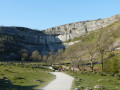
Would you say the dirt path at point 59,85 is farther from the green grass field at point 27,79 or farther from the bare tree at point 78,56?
the bare tree at point 78,56

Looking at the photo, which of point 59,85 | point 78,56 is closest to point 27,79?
point 59,85

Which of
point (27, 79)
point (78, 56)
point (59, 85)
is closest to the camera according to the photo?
point (59, 85)

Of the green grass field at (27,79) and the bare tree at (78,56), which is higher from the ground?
the bare tree at (78,56)

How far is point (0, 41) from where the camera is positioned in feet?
581

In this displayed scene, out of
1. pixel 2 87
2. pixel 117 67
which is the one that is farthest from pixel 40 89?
pixel 117 67

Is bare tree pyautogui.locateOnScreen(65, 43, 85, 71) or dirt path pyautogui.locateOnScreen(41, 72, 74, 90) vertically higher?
bare tree pyautogui.locateOnScreen(65, 43, 85, 71)

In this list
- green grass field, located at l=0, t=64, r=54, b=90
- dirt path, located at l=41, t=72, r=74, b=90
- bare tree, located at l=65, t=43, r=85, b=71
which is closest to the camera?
dirt path, located at l=41, t=72, r=74, b=90

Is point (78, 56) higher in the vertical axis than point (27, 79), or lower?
higher

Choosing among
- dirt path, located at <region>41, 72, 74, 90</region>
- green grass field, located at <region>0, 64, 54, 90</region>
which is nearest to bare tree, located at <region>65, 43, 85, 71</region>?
green grass field, located at <region>0, 64, 54, 90</region>

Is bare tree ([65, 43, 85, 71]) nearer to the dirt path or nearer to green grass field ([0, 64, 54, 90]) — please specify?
green grass field ([0, 64, 54, 90])

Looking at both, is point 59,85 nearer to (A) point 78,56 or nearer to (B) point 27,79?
(B) point 27,79

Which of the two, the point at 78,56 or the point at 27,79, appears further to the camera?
the point at 78,56

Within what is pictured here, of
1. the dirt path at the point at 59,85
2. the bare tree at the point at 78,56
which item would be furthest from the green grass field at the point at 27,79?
the bare tree at the point at 78,56

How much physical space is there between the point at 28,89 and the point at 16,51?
18132 centimetres
